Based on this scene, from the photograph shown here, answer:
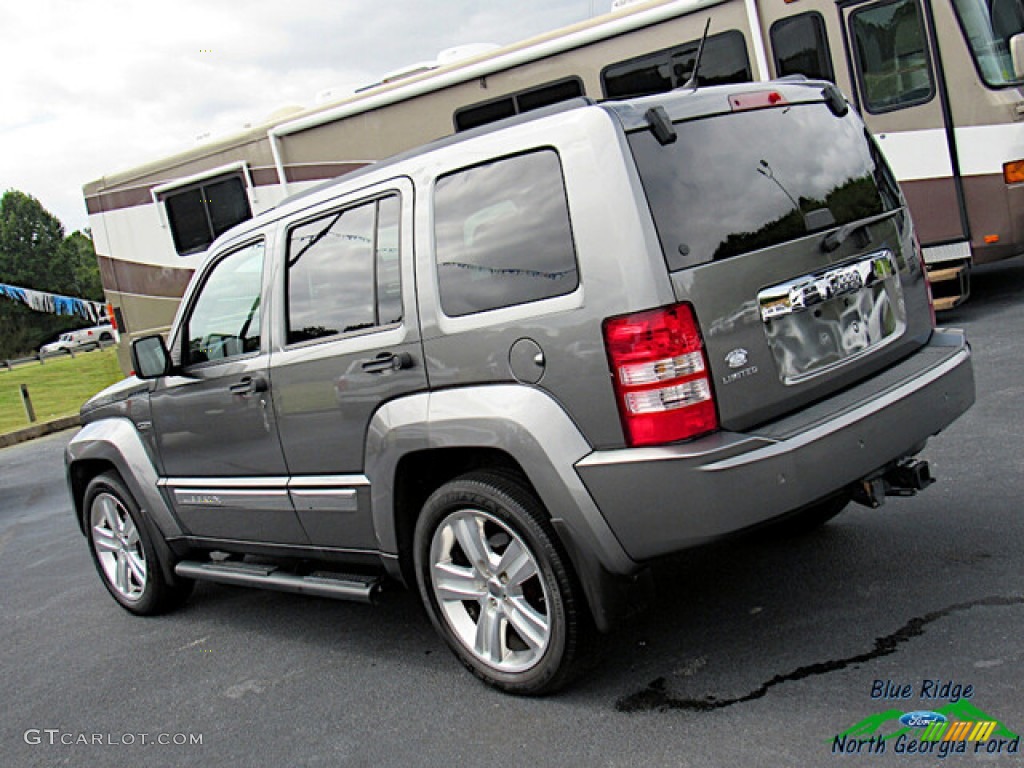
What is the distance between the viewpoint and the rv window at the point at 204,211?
12344mm

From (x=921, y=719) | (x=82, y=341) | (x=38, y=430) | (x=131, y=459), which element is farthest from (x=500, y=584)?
(x=82, y=341)

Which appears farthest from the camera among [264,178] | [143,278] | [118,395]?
[143,278]

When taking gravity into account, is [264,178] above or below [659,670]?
above

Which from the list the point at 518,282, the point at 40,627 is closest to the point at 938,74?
the point at 518,282

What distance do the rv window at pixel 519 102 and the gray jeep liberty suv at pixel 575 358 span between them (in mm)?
6667

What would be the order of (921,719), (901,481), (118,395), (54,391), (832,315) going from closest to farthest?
1. (921,719)
2. (832,315)
3. (901,481)
4. (118,395)
5. (54,391)

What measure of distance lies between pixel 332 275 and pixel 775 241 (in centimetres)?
178

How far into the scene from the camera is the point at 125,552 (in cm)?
543

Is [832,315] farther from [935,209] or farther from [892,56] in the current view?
[892,56]

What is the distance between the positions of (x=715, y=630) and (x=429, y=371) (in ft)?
4.93

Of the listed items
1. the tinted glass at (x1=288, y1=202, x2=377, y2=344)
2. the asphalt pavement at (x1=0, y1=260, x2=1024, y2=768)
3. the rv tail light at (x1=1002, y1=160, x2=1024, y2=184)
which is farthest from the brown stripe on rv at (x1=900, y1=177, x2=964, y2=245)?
the tinted glass at (x1=288, y1=202, x2=377, y2=344)

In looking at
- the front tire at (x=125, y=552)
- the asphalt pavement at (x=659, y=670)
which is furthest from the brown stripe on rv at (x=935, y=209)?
the front tire at (x=125, y=552)

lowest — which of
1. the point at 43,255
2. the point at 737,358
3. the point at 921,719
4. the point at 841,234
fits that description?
the point at 921,719

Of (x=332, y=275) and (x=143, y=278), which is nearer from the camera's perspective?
(x=332, y=275)
